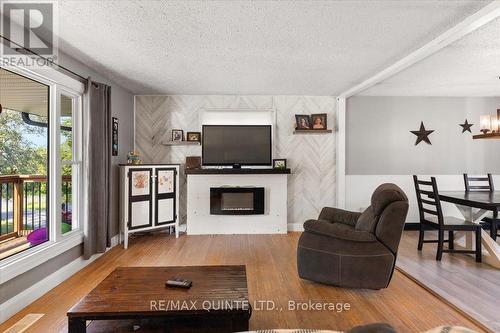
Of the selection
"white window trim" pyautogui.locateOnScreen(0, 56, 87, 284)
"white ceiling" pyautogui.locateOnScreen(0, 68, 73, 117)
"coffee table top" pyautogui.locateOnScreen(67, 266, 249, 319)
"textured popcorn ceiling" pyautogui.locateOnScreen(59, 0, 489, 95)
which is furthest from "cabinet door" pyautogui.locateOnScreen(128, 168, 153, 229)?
"coffee table top" pyautogui.locateOnScreen(67, 266, 249, 319)

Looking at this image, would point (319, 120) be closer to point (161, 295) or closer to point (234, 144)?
point (234, 144)

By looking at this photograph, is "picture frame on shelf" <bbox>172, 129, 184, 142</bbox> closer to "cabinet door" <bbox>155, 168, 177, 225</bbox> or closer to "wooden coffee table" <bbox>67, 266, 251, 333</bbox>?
"cabinet door" <bbox>155, 168, 177, 225</bbox>

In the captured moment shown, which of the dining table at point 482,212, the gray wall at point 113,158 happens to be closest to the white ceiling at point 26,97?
the gray wall at point 113,158

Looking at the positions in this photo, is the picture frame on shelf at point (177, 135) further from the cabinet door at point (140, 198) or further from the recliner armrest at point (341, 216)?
the recliner armrest at point (341, 216)

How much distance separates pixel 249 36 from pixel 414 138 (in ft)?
12.8

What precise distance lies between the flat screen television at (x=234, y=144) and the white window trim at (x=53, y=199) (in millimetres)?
1936

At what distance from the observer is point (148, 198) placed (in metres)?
4.17

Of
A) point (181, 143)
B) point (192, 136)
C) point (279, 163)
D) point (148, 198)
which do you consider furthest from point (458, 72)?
point (148, 198)

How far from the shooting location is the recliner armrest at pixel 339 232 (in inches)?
101

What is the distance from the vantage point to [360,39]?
262 cm

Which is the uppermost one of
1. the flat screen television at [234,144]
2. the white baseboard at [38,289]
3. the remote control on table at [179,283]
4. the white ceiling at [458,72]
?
the white ceiling at [458,72]

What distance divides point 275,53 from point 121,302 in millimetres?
2574

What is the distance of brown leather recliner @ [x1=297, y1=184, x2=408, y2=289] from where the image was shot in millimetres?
2525

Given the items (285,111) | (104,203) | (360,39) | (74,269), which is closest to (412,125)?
(285,111)
